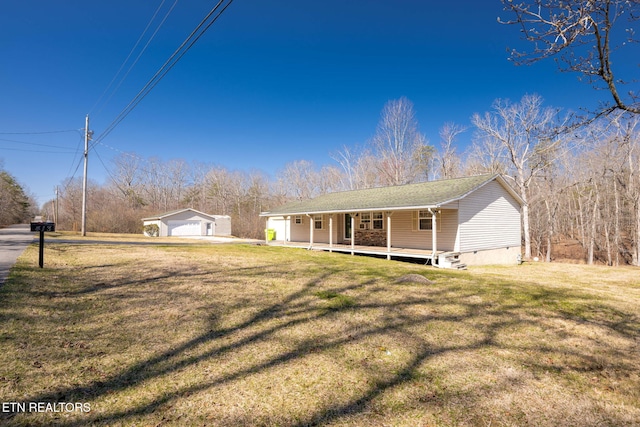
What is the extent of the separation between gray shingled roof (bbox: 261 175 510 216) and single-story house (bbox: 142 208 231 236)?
20375mm

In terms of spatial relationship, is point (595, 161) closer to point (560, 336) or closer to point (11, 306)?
point (560, 336)

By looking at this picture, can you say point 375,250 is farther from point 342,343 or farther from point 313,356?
point 313,356

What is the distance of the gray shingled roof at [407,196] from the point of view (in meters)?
13.5

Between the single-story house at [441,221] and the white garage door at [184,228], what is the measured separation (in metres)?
22.1

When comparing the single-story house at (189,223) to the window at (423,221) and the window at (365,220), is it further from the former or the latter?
the window at (423,221)

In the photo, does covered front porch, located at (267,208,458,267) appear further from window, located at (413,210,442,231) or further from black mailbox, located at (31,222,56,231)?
black mailbox, located at (31,222,56,231)

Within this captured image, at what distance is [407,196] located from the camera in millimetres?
15633

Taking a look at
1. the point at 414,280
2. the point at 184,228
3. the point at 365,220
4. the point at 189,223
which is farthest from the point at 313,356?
the point at 189,223

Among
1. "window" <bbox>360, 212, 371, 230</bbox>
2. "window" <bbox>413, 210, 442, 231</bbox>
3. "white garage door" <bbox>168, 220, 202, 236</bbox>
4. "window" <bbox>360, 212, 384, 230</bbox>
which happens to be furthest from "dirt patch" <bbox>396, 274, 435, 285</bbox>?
"white garage door" <bbox>168, 220, 202, 236</bbox>

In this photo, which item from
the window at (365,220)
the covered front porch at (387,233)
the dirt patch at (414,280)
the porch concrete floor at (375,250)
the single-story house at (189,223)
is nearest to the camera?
the dirt patch at (414,280)

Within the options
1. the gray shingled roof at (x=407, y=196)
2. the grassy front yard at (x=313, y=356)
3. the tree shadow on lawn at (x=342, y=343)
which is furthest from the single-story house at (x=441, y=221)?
the grassy front yard at (x=313, y=356)

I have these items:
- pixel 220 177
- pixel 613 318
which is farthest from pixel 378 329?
pixel 220 177

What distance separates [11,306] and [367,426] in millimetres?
5754

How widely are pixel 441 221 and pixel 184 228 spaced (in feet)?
100
